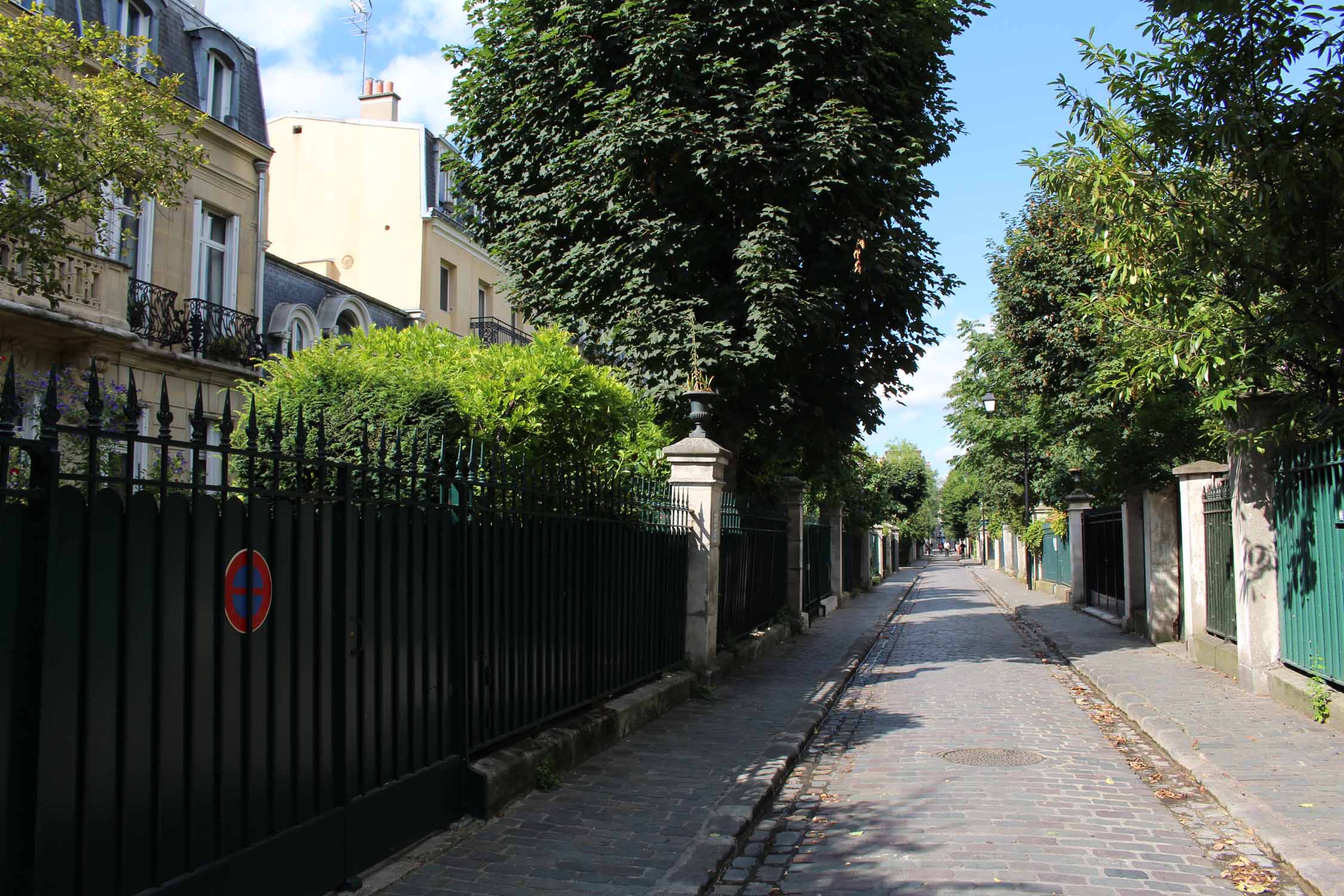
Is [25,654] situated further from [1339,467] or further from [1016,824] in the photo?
[1339,467]

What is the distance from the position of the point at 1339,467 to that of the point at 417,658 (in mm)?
7317

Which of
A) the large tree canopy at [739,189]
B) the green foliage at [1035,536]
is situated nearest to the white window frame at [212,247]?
the large tree canopy at [739,189]

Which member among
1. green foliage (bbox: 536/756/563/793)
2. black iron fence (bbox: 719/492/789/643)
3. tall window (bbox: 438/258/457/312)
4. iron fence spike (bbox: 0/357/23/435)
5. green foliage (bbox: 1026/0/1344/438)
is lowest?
green foliage (bbox: 536/756/563/793)

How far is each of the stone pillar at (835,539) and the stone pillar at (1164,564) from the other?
1108cm

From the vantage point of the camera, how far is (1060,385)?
2044 cm

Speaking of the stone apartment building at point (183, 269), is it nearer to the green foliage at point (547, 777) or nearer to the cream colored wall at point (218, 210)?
the cream colored wall at point (218, 210)

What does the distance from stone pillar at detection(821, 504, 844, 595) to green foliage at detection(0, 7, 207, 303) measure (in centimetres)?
1913

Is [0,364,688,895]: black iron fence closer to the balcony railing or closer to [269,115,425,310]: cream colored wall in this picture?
[269,115,425,310]: cream colored wall

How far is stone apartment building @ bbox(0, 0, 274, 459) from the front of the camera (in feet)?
45.3

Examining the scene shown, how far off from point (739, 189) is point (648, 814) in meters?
8.71

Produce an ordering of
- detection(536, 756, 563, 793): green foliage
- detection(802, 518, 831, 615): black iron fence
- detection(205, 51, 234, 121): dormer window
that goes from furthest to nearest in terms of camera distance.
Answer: detection(802, 518, 831, 615): black iron fence
detection(205, 51, 234, 121): dormer window
detection(536, 756, 563, 793): green foliage

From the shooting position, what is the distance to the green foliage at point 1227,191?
7508 millimetres

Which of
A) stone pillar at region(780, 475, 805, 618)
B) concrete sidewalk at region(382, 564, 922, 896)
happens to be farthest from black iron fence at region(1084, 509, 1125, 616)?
concrete sidewalk at region(382, 564, 922, 896)

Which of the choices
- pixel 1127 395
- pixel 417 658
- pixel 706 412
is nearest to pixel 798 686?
pixel 706 412
